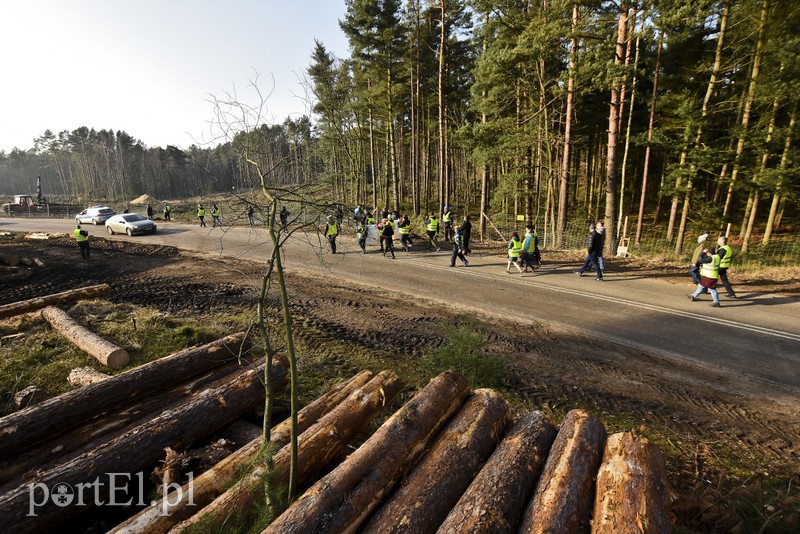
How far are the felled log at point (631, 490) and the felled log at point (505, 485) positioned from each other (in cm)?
49

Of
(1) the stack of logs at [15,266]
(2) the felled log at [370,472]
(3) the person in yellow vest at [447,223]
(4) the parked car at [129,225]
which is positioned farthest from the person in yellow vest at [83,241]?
(2) the felled log at [370,472]

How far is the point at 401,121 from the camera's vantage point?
3569cm

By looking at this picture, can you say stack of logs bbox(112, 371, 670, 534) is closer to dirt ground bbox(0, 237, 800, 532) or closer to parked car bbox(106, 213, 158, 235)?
dirt ground bbox(0, 237, 800, 532)

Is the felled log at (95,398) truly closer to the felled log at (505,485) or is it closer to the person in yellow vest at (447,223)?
the felled log at (505,485)

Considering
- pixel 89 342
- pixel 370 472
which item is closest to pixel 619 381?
pixel 370 472

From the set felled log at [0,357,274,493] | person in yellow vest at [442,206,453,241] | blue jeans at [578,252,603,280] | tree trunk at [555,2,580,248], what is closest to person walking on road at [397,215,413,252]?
person in yellow vest at [442,206,453,241]

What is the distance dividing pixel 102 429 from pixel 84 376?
1.86 meters

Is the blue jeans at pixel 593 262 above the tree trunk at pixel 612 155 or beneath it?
beneath

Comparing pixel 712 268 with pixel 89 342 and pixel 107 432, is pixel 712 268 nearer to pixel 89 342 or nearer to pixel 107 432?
pixel 107 432

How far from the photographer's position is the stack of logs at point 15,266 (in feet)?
38.0

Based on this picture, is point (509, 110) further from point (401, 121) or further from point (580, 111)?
point (401, 121)

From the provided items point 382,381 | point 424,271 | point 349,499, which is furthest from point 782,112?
point 349,499

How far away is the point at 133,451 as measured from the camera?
327 centimetres

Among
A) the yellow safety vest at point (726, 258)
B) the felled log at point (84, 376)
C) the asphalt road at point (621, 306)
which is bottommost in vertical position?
the asphalt road at point (621, 306)
